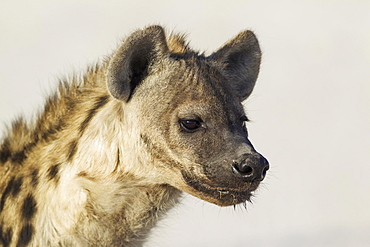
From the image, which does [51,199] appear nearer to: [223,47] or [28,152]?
[28,152]

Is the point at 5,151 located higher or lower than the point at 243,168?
lower

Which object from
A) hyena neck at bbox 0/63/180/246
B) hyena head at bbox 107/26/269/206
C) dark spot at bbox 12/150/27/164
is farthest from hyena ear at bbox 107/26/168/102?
dark spot at bbox 12/150/27/164

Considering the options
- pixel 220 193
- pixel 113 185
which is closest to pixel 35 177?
pixel 113 185

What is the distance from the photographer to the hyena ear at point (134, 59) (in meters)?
4.29

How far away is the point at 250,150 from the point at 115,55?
2.99ft

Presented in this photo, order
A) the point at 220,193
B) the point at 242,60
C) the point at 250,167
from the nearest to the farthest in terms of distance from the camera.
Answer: the point at 250,167 → the point at 220,193 → the point at 242,60

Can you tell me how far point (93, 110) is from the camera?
455cm

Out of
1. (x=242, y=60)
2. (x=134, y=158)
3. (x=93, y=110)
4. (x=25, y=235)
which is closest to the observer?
(x=134, y=158)

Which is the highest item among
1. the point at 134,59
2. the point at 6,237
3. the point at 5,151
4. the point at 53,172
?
the point at 134,59

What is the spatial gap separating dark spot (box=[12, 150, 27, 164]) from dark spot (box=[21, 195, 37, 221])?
0.97 feet

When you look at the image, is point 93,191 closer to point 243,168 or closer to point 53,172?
point 53,172

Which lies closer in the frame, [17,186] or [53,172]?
[53,172]

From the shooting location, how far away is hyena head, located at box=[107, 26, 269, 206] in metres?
4.11

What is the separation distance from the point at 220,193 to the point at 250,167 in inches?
11.2
